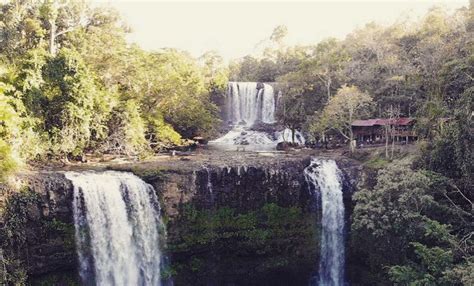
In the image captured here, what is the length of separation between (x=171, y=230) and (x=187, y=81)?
44.8 feet

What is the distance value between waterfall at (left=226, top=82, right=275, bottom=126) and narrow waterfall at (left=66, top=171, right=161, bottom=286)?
75.4 feet

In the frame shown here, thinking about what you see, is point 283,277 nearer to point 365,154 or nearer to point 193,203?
point 193,203

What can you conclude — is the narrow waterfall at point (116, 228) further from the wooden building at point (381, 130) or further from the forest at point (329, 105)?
the wooden building at point (381, 130)

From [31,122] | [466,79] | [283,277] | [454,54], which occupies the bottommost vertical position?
[283,277]

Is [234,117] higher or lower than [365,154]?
higher

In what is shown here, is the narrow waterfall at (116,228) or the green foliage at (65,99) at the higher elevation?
the green foliage at (65,99)

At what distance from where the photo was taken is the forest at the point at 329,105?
1752 cm

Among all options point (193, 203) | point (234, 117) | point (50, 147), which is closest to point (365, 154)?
point (193, 203)

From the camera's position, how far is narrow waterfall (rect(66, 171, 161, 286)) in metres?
18.0

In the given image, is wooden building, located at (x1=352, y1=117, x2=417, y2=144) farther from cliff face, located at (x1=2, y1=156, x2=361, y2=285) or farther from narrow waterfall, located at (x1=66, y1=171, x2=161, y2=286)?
narrow waterfall, located at (x1=66, y1=171, x2=161, y2=286)

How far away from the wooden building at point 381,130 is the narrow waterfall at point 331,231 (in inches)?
221

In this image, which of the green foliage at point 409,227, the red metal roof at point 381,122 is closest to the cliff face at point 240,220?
the green foliage at point 409,227

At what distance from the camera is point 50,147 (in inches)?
845

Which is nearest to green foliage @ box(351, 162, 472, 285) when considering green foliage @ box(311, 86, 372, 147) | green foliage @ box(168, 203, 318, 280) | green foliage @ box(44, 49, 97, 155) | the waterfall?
green foliage @ box(168, 203, 318, 280)
